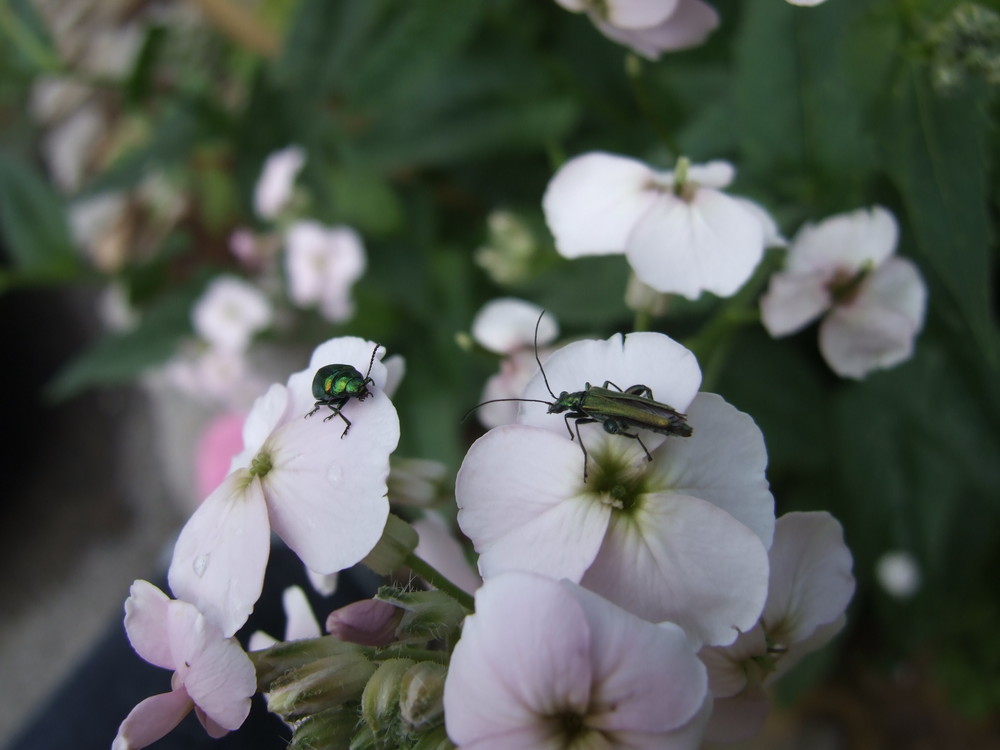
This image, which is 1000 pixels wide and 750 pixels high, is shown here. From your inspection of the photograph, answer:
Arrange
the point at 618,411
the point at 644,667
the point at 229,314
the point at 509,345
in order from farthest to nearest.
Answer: the point at 229,314
the point at 509,345
the point at 618,411
the point at 644,667

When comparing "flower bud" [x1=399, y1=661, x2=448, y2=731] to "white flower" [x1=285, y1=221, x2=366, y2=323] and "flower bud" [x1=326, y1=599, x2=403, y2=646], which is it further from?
"white flower" [x1=285, y1=221, x2=366, y2=323]

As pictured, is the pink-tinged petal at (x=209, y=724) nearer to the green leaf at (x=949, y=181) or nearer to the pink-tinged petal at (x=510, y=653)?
the pink-tinged petal at (x=510, y=653)

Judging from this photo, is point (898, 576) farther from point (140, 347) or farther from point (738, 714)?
point (140, 347)

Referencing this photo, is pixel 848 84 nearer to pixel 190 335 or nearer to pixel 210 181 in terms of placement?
pixel 190 335

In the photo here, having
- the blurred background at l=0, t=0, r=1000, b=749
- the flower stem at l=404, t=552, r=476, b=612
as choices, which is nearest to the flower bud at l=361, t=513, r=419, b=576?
the flower stem at l=404, t=552, r=476, b=612

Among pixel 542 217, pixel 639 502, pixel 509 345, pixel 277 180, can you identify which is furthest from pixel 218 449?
pixel 639 502

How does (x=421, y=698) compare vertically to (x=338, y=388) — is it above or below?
below

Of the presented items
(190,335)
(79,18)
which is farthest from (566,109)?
(79,18)
